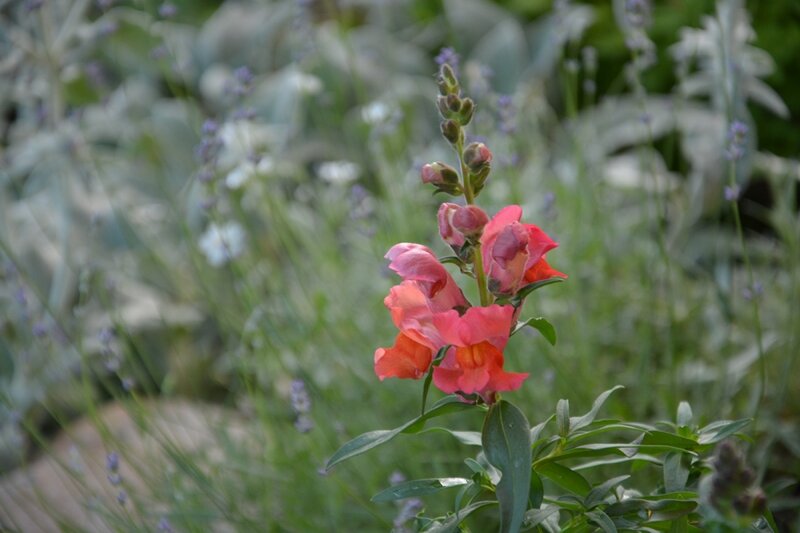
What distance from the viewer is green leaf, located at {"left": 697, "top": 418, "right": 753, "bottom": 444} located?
1003mm

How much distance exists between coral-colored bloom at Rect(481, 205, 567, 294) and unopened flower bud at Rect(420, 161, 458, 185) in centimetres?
7

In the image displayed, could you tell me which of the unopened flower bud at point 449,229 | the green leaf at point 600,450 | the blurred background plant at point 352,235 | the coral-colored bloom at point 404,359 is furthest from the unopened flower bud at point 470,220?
the blurred background plant at point 352,235

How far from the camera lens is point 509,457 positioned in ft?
3.09

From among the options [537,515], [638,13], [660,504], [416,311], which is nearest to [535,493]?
[537,515]

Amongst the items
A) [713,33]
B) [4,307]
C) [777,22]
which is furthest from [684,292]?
[4,307]

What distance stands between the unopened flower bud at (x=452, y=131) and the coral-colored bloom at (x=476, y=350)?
0.61ft

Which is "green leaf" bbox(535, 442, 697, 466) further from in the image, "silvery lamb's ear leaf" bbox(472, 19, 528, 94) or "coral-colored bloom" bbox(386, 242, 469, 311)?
"silvery lamb's ear leaf" bbox(472, 19, 528, 94)

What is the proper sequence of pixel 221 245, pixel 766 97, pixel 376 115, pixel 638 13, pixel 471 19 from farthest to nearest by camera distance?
pixel 471 19 → pixel 376 115 → pixel 221 245 → pixel 766 97 → pixel 638 13

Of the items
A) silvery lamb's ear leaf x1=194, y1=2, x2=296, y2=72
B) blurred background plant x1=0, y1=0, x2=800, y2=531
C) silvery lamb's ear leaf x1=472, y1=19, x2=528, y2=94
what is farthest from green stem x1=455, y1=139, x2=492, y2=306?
silvery lamb's ear leaf x1=194, y1=2, x2=296, y2=72

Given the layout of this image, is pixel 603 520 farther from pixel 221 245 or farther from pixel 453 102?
pixel 221 245

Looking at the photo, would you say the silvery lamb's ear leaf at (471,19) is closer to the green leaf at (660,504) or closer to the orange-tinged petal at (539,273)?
the orange-tinged petal at (539,273)

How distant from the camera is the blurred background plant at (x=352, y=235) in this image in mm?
1862

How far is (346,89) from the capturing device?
366cm

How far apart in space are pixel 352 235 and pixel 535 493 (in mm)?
1866
